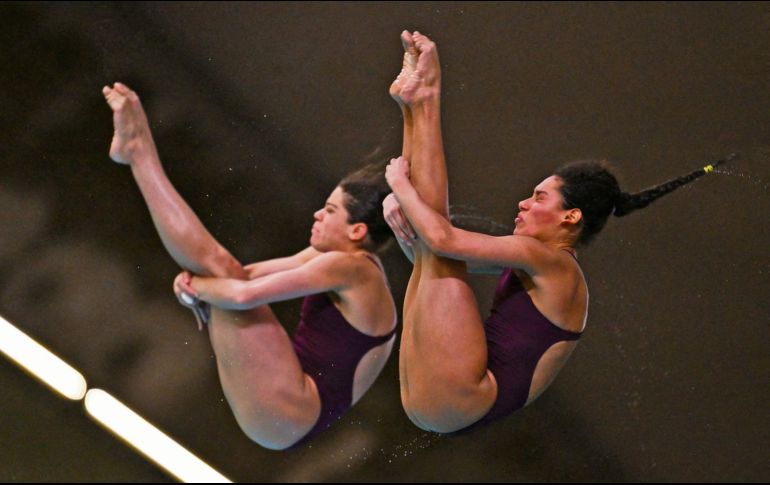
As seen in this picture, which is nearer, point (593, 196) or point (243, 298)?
point (243, 298)

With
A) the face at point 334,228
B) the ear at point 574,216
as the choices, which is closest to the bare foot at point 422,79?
the face at point 334,228

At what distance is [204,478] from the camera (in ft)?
10.6

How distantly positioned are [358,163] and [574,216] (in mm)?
758

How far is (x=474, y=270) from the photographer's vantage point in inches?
86.7

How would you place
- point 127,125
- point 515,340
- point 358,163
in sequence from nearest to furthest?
1. point 127,125
2. point 515,340
3. point 358,163

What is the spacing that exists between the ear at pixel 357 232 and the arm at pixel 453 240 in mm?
125

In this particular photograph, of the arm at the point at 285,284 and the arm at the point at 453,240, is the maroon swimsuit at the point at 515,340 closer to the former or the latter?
the arm at the point at 453,240

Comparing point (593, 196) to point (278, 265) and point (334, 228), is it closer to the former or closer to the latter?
point (334, 228)

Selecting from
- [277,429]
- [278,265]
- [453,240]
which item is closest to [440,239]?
[453,240]

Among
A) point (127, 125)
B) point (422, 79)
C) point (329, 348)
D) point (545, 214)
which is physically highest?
point (127, 125)

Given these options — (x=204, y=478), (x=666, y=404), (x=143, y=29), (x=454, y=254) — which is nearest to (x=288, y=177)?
(x=143, y=29)

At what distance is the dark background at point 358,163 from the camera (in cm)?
267

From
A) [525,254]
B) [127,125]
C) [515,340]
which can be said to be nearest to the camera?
[127,125]

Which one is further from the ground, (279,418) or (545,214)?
(545,214)
